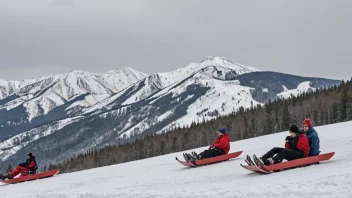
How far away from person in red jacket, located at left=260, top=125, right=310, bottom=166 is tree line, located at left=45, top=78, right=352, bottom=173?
74.1 m

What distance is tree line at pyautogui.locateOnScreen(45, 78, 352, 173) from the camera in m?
99.0

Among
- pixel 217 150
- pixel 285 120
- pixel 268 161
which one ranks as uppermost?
pixel 285 120

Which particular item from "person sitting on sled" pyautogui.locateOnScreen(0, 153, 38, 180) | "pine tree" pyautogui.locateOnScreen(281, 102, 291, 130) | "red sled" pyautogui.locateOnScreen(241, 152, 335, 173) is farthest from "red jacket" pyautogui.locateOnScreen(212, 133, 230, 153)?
"pine tree" pyautogui.locateOnScreen(281, 102, 291, 130)

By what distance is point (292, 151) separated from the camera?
45.7 feet

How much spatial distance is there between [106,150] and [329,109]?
212 ft

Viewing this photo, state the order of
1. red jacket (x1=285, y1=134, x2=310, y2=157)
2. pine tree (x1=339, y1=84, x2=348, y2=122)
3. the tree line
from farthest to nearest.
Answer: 1. the tree line
2. pine tree (x1=339, y1=84, x2=348, y2=122)
3. red jacket (x1=285, y1=134, x2=310, y2=157)

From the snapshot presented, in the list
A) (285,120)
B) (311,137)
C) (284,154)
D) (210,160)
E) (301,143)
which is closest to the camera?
(284,154)

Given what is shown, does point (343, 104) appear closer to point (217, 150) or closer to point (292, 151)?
point (217, 150)

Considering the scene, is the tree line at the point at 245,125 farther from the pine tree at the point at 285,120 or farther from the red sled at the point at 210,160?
the red sled at the point at 210,160

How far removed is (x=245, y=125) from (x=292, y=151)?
96.1 metres

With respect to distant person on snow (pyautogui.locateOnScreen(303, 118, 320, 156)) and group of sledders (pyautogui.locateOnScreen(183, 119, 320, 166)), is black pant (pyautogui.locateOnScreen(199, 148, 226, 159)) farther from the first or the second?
distant person on snow (pyautogui.locateOnScreen(303, 118, 320, 156))

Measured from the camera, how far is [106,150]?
413 ft

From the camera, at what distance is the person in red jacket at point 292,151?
13.7 meters

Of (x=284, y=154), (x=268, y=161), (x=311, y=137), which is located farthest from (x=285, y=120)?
(x=268, y=161)
